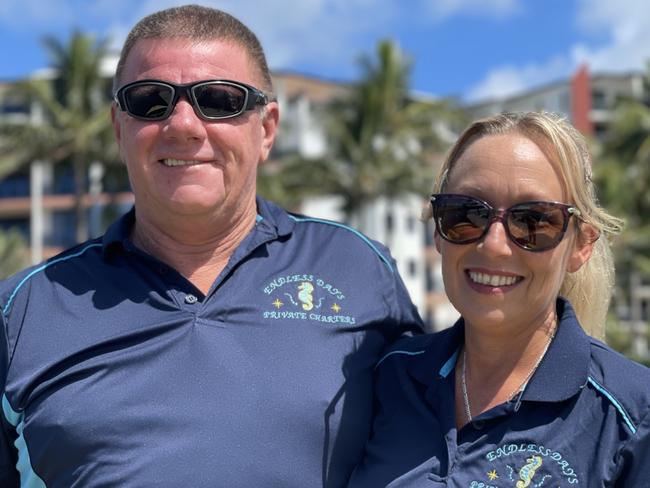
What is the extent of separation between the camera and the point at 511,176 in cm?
277

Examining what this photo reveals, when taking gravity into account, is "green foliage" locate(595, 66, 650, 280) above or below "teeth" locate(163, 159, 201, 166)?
below

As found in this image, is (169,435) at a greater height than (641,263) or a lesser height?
greater

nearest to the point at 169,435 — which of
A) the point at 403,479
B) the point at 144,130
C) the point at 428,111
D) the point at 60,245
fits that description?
the point at 403,479

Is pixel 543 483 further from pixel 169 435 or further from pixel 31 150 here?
pixel 31 150

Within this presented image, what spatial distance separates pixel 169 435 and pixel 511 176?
1.44 metres

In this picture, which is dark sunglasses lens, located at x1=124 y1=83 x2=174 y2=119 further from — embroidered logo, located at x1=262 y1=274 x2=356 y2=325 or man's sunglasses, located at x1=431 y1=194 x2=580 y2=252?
man's sunglasses, located at x1=431 y1=194 x2=580 y2=252

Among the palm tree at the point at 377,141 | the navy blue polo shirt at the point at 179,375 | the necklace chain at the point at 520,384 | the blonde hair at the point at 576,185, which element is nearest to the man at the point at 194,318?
the navy blue polo shirt at the point at 179,375

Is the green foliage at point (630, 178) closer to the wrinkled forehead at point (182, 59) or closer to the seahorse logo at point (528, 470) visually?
the wrinkled forehead at point (182, 59)

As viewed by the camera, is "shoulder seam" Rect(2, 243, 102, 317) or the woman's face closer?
the woman's face

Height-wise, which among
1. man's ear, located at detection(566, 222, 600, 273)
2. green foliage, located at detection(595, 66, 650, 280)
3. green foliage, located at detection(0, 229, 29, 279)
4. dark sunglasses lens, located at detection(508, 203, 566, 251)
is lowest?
green foliage, located at detection(0, 229, 29, 279)

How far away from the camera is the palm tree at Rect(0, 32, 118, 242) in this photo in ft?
97.8

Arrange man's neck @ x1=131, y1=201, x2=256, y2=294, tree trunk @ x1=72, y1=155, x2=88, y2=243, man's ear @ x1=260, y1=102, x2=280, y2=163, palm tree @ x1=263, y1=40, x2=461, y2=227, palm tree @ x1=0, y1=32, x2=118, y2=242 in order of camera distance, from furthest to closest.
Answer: palm tree @ x1=263, y1=40, x2=461, y2=227
tree trunk @ x1=72, y1=155, x2=88, y2=243
palm tree @ x1=0, y1=32, x2=118, y2=242
man's ear @ x1=260, y1=102, x2=280, y2=163
man's neck @ x1=131, y1=201, x2=256, y2=294

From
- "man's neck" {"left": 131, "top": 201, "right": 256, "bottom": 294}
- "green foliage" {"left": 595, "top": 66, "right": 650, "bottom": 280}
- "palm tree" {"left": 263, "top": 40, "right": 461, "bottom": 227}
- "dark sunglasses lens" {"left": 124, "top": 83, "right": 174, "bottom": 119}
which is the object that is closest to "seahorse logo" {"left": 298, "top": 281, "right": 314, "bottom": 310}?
"man's neck" {"left": 131, "top": 201, "right": 256, "bottom": 294}

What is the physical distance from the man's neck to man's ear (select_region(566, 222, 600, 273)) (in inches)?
52.3
